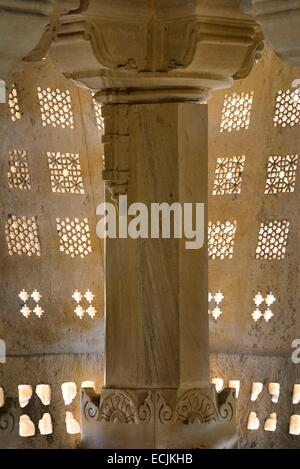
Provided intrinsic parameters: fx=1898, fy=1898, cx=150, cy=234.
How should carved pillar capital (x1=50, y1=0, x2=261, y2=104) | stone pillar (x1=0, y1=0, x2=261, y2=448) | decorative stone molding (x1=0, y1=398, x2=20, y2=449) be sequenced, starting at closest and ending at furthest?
decorative stone molding (x1=0, y1=398, x2=20, y2=449)
carved pillar capital (x1=50, y1=0, x2=261, y2=104)
stone pillar (x1=0, y1=0, x2=261, y2=448)

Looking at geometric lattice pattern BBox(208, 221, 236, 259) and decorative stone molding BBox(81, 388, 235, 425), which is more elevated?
geometric lattice pattern BBox(208, 221, 236, 259)

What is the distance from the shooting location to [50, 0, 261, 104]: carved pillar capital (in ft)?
41.2

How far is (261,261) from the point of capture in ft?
46.6

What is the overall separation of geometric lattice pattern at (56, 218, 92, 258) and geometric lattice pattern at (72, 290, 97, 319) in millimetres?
296

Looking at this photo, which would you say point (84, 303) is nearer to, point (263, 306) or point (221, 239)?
point (221, 239)

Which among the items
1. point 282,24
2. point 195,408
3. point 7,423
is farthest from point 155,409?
point 282,24

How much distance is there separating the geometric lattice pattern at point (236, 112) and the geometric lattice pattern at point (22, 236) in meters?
1.70

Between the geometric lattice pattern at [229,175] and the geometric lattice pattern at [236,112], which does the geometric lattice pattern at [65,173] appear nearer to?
the geometric lattice pattern at [229,175]

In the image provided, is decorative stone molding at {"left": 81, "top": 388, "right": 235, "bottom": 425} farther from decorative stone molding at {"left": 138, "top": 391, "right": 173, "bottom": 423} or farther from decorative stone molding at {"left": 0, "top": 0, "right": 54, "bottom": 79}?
decorative stone molding at {"left": 0, "top": 0, "right": 54, "bottom": 79}

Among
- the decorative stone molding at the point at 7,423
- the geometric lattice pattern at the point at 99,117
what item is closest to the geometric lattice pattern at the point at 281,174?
the geometric lattice pattern at the point at 99,117

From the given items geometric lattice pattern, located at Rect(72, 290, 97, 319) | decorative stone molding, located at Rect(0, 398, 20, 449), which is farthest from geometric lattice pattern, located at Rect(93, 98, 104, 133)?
decorative stone molding, located at Rect(0, 398, 20, 449)

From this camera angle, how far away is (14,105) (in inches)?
549

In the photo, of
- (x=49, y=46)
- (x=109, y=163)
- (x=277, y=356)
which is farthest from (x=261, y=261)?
(x=49, y=46)

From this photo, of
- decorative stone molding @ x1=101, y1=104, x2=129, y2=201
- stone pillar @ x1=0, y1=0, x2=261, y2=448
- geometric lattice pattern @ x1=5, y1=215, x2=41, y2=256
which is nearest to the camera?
stone pillar @ x1=0, y1=0, x2=261, y2=448
